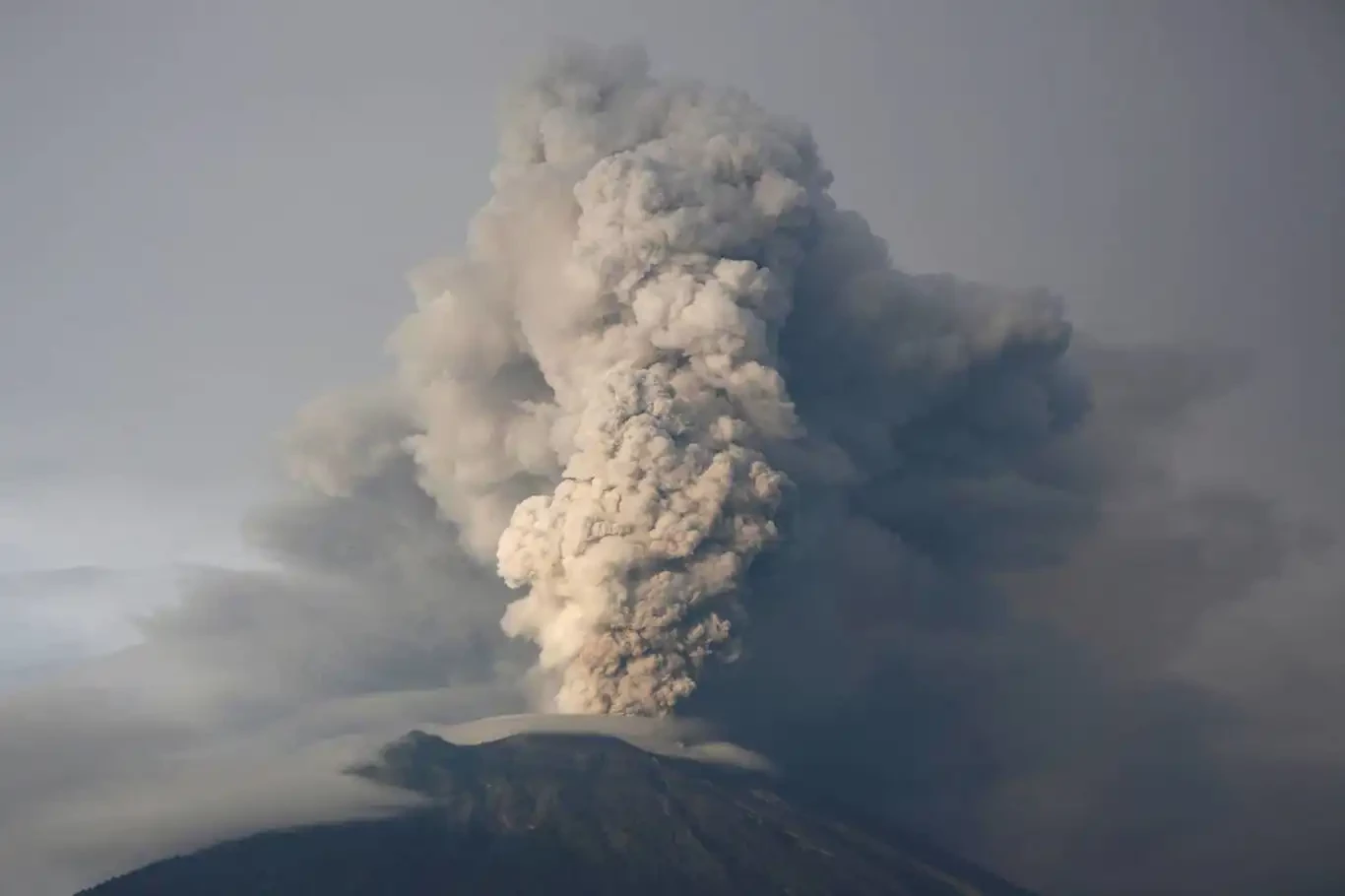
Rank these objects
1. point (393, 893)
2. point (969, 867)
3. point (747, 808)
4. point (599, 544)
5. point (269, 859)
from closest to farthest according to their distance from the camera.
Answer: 1. point (599, 544)
2. point (393, 893)
3. point (269, 859)
4. point (747, 808)
5. point (969, 867)

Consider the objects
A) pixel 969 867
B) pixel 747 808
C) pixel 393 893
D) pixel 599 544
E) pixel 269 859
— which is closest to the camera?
pixel 599 544

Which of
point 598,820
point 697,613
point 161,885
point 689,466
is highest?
point 689,466

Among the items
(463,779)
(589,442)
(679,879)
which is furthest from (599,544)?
(463,779)

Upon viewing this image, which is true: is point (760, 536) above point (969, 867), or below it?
above

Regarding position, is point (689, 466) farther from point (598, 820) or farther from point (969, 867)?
point (969, 867)

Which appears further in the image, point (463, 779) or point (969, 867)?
point (969, 867)

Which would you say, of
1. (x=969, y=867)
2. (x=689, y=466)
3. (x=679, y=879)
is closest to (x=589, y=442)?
(x=689, y=466)

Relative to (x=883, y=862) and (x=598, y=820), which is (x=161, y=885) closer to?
(x=598, y=820)
